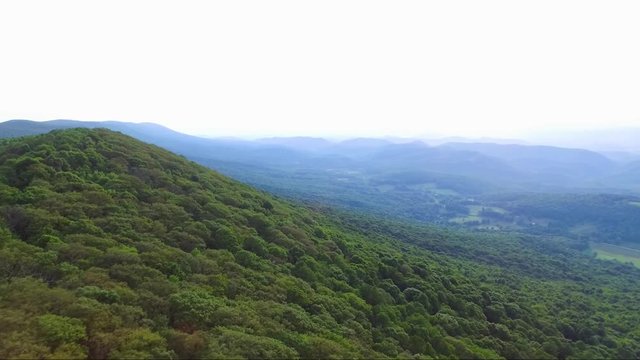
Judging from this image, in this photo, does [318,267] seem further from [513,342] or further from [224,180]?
[224,180]

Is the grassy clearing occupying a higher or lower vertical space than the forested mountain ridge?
lower

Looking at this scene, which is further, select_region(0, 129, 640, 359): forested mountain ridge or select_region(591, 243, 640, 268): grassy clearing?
select_region(591, 243, 640, 268): grassy clearing

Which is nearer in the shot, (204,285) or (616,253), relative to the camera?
(204,285)

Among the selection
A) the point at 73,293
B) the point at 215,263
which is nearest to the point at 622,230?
the point at 215,263

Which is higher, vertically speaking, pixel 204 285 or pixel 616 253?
pixel 204 285

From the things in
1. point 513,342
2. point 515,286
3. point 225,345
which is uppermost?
point 225,345
